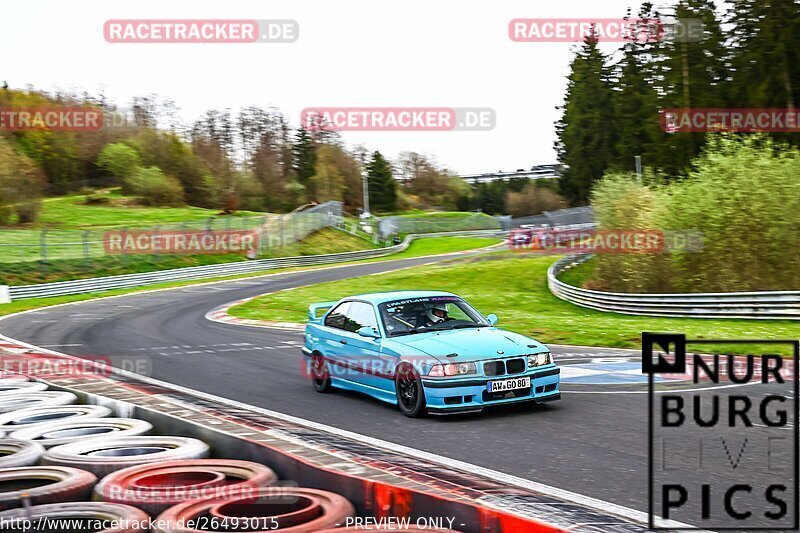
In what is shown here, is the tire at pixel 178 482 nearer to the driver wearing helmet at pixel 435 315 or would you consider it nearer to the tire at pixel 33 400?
the tire at pixel 33 400

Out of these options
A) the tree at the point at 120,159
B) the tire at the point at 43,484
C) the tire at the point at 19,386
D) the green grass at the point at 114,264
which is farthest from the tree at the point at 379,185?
the tire at the point at 43,484

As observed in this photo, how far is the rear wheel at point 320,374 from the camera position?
11430mm

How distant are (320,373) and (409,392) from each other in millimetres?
2362

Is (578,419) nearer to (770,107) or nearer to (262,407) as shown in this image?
(262,407)

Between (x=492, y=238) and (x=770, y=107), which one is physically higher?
(x=770, y=107)

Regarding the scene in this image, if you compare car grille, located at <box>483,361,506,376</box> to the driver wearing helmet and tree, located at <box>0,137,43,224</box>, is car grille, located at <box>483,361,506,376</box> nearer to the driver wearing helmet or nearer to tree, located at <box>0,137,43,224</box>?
the driver wearing helmet

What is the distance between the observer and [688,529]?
471 centimetres

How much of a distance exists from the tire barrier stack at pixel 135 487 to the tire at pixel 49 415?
184 mm

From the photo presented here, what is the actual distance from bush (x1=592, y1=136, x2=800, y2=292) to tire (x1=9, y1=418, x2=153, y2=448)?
21.4 m

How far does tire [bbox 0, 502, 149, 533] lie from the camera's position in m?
4.59

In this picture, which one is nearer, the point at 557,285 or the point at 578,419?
the point at 578,419

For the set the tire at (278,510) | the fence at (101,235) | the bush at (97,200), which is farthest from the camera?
the bush at (97,200)

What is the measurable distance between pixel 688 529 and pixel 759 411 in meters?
4.85

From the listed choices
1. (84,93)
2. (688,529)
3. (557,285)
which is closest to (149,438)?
(688,529)
